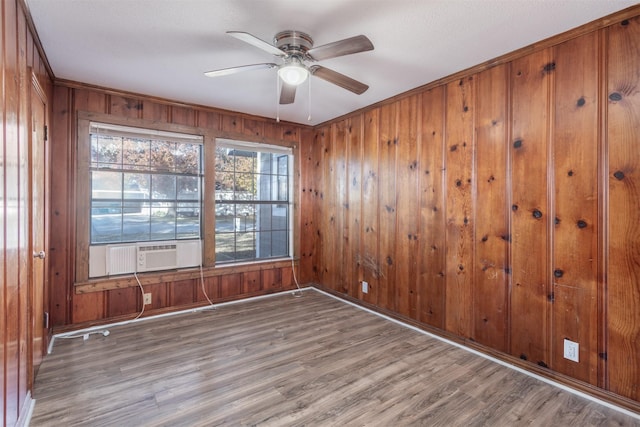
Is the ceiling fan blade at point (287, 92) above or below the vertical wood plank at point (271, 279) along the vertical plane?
above

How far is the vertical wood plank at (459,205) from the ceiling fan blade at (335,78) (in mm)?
1013

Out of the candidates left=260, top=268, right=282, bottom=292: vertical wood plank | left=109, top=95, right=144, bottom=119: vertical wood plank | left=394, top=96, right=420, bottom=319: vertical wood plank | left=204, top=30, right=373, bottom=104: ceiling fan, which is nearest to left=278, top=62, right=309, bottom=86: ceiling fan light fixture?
left=204, top=30, right=373, bottom=104: ceiling fan

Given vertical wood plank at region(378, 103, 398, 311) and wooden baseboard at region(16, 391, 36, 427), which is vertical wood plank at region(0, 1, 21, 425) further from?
vertical wood plank at region(378, 103, 398, 311)

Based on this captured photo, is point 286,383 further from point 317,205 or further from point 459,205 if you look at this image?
point 317,205

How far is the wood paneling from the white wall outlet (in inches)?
6.4

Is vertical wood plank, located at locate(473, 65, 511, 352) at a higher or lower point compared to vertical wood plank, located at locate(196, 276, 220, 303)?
higher

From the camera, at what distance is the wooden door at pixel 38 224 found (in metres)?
2.14

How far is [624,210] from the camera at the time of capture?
1.99 meters

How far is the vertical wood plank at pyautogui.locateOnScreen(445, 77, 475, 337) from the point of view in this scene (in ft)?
9.30

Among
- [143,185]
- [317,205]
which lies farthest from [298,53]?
[317,205]

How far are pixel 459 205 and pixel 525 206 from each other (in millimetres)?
554

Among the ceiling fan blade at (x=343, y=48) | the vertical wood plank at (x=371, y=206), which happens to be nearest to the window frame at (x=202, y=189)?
the vertical wood plank at (x=371, y=206)

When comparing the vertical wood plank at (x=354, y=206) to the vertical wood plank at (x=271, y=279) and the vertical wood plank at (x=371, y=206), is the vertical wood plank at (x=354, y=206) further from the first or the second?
the vertical wood plank at (x=271, y=279)

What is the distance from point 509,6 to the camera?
6.30 ft
